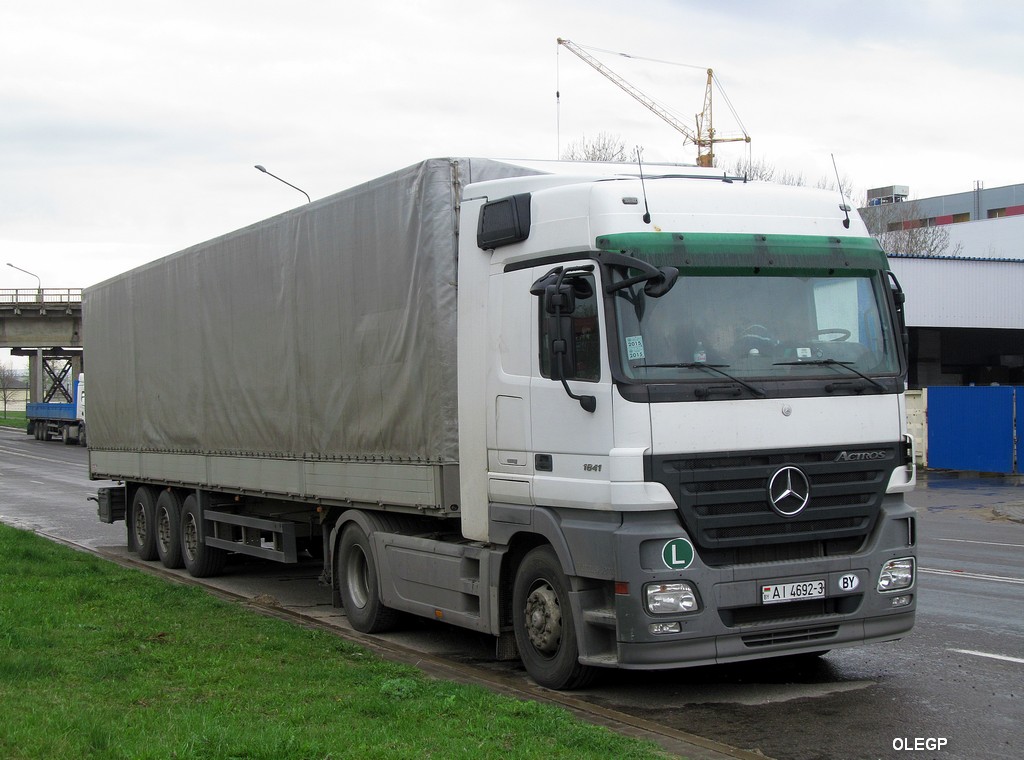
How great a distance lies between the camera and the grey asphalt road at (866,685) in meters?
6.47

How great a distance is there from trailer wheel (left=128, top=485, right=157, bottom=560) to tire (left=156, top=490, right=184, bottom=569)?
0.20 metres

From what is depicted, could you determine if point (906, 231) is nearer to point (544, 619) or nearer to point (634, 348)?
point (544, 619)

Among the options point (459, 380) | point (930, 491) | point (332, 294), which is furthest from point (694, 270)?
point (930, 491)

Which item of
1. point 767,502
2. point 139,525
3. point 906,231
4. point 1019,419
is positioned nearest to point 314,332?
point 767,502

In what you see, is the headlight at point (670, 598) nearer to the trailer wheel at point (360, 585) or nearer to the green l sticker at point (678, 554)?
the green l sticker at point (678, 554)

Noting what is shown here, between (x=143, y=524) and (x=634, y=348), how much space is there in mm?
11135

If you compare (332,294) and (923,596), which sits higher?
(332,294)

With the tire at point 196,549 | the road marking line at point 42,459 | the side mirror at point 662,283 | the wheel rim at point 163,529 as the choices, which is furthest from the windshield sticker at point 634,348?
the road marking line at point 42,459

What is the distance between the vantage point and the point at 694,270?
7391 millimetres

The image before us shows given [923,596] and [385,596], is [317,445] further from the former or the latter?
[923,596]

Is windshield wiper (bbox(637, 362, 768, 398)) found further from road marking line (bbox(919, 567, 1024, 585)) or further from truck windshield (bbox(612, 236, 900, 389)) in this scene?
road marking line (bbox(919, 567, 1024, 585))

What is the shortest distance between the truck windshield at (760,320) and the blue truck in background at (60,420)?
5325 centimetres

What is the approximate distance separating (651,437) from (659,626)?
3.63 ft

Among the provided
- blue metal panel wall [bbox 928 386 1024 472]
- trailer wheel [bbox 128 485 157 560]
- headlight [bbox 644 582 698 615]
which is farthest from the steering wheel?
blue metal panel wall [bbox 928 386 1024 472]
